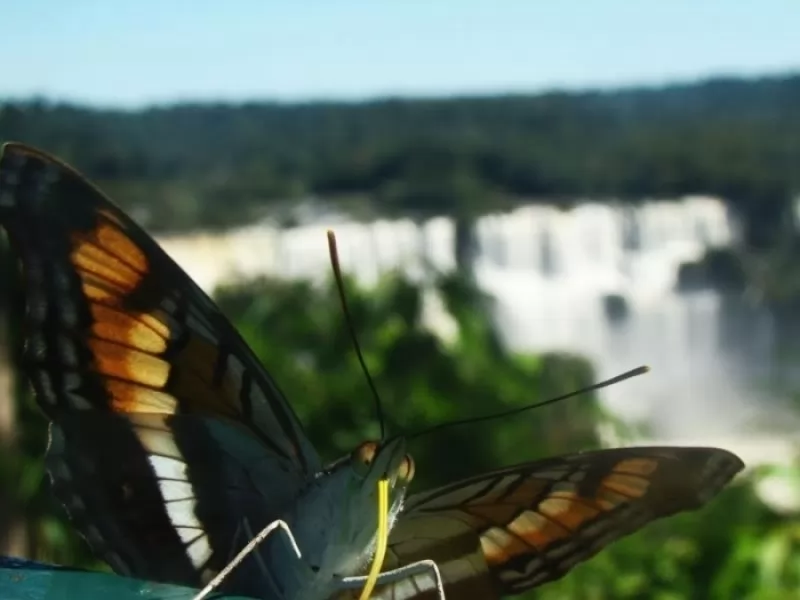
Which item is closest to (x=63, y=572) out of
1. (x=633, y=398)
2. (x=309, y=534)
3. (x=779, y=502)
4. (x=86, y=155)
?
(x=309, y=534)

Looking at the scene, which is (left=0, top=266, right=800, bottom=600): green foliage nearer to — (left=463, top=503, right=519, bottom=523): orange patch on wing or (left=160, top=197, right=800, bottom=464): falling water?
(left=160, top=197, right=800, bottom=464): falling water

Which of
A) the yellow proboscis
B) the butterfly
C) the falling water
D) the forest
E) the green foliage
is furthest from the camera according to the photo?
the falling water

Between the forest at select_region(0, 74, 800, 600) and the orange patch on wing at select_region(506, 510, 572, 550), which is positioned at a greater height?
the forest at select_region(0, 74, 800, 600)

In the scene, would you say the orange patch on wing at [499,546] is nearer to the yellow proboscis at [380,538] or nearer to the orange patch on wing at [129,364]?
the yellow proboscis at [380,538]

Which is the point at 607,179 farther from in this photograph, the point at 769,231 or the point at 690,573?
the point at 690,573

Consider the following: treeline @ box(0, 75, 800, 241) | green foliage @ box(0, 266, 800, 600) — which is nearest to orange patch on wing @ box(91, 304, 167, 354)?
green foliage @ box(0, 266, 800, 600)

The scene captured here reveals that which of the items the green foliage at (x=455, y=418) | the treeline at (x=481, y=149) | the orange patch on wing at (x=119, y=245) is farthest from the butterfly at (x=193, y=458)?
the treeline at (x=481, y=149)
